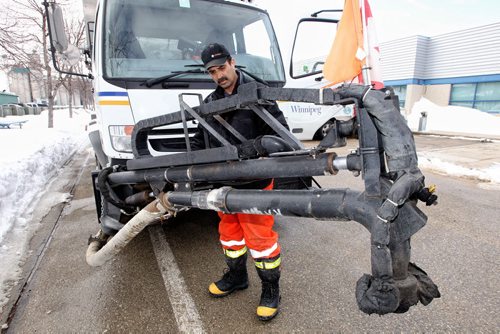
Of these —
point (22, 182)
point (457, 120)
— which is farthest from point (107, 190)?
point (457, 120)

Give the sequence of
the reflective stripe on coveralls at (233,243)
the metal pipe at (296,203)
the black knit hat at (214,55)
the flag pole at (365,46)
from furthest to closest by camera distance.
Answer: the reflective stripe on coveralls at (233,243) → the flag pole at (365,46) → the black knit hat at (214,55) → the metal pipe at (296,203)

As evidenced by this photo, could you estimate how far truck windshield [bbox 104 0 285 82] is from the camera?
9.86 ft

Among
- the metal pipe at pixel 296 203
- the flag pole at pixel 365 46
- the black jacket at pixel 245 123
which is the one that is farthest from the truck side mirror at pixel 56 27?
the flag pole at pixel 365 46

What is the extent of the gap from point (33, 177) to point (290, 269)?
5.63 m

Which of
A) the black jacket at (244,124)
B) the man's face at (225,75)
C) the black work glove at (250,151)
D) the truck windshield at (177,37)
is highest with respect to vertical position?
the truck windshield at (177,37)

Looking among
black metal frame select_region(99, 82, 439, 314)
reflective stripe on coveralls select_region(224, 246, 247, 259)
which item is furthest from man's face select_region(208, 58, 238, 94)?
reflective stripe on coveralls select_region(224, 246, 247, 259)

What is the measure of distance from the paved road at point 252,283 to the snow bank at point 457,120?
14.0m

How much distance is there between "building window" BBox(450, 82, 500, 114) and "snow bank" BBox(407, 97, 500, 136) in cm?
85

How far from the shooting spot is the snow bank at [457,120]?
1573cm

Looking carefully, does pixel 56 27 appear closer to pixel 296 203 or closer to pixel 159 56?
pixel 159 56

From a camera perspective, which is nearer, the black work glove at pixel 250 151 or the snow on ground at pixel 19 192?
the black work glove at pixel 250 151

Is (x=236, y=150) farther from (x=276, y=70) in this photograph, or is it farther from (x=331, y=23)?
(x=331, y=23)

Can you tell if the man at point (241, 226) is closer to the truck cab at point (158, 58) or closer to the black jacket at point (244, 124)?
the black jacket at point (244, 124)

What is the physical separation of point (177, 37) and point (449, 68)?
23.3 m
